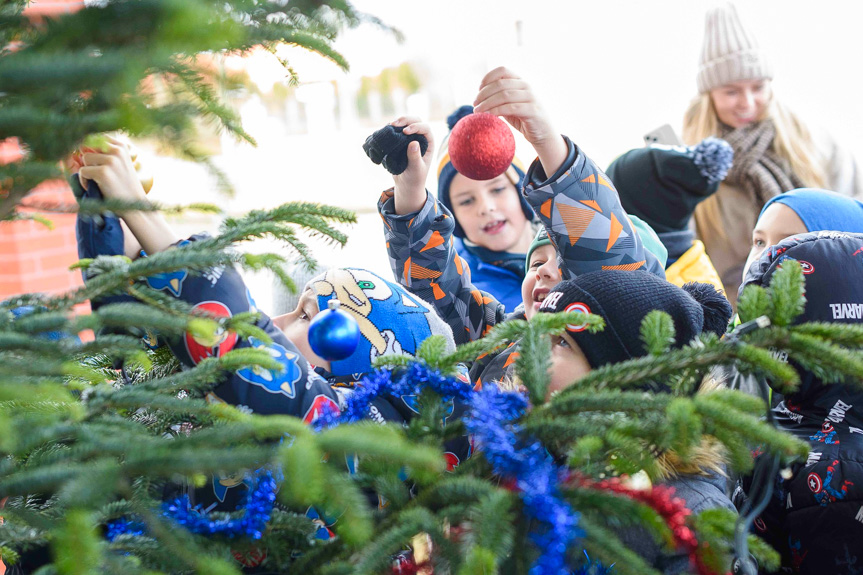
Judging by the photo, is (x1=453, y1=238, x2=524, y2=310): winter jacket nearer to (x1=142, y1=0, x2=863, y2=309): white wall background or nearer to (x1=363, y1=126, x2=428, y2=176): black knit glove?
(x1=363, y1=126, x2=428, y2=176): black knit glove

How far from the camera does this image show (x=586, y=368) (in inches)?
38.5

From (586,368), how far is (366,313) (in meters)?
0.34

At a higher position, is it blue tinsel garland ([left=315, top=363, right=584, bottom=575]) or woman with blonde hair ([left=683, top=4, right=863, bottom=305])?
woman with blonde hair ([left=683, top=4, right=863, bottom=305])

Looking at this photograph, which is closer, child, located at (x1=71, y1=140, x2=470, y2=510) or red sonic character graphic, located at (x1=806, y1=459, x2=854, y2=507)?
child, located at (x1=71, y1=140, x2=470, y2=510)

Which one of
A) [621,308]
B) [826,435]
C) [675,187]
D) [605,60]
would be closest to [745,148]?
[675,187]

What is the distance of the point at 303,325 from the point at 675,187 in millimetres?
1345

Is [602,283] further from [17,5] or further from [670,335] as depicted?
[17,5]

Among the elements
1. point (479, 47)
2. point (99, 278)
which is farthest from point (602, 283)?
point (479, 47)

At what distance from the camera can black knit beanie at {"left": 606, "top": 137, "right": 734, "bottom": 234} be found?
2008 millimetres

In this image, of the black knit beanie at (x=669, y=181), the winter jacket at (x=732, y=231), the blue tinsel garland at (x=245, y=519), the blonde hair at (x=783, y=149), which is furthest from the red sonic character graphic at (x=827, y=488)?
the blonde hair at (x=783, y=149)

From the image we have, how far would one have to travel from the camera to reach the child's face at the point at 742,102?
257 cm

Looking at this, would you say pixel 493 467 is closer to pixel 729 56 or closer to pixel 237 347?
pixel 237 347

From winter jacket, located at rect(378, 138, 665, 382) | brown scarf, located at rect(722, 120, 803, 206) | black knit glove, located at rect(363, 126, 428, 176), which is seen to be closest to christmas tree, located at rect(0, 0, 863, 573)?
winter jacket, located at rect(378, 138, 665, 382)

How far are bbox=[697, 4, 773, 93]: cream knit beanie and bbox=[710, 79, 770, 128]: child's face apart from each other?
26 millimetres
